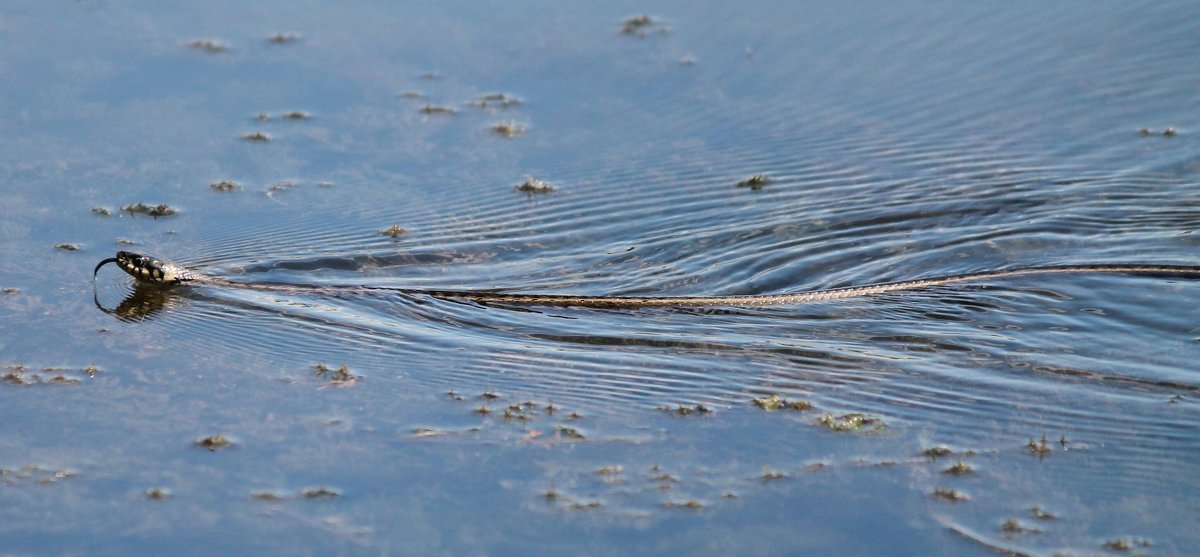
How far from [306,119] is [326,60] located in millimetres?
1412

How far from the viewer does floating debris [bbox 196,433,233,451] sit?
6.83 metres

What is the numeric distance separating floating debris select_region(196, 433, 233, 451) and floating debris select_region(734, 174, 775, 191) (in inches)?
196

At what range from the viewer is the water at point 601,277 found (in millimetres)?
6320

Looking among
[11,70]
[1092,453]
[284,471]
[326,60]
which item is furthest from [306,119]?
[1092,453]

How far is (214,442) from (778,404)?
121 inches

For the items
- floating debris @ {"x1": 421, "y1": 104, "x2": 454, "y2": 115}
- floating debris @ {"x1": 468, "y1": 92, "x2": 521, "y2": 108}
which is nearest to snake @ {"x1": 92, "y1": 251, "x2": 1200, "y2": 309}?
floating debris @ {"x1": 421, "y1": 104, "x2": 454, "y2": 115}

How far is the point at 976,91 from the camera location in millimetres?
11688

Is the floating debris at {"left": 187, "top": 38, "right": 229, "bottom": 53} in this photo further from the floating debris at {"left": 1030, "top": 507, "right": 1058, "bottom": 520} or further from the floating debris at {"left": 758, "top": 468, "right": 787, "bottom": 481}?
the floating debris at {"left": 1030, "top": 507, "right": 1058, "bottom": 520}

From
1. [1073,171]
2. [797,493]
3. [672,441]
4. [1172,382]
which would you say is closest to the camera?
[797,493]

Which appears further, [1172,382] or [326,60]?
[326,60]

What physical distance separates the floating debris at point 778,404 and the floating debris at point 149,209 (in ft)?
17.2

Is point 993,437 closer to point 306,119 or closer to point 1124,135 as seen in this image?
point 1124,135

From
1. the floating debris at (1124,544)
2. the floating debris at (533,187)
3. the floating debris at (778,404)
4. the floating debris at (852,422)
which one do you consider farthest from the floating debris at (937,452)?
the floating debris at (533,187)

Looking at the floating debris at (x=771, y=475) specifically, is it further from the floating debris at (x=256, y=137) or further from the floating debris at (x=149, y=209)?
the floating debris at (x=256, y=137)
